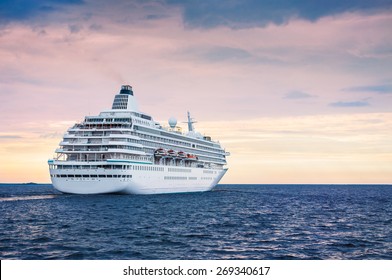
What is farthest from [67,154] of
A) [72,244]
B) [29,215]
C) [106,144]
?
[72,244]

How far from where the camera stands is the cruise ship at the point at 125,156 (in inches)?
2643

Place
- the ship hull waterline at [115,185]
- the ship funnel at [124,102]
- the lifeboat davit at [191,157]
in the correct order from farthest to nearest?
the lifeboat davit at [191,157]
the ship funnel at [124,102]
the ship hull waterline at [115,185]

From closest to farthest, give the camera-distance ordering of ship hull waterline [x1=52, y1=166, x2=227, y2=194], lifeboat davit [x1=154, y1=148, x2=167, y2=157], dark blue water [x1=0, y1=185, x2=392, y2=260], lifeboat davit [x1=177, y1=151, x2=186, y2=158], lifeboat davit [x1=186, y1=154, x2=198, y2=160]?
dark blue water [x1=0, y1=185, x2=392, y2=260] < ship hull waterline [x1=52, y1=166, x2=227, y2=194] < lifeboat davit [x1=154, y1=148, x2=167, y2=157] < lifeboat davit [x1=177, y1=151, x2=186, y2=158] < lifeboat davit [x1=186, y1=154, x2=198, y2=160]

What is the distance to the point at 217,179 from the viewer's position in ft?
373

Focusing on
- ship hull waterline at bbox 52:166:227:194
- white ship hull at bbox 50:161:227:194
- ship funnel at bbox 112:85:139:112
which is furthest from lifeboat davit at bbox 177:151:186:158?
ship funnel at bbox 112:85:139:112

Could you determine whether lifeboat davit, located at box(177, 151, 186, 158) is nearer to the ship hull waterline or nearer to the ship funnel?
the ship hull waterline

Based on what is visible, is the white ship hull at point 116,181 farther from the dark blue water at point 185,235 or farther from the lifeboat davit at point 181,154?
the dark blue water at point 185,235

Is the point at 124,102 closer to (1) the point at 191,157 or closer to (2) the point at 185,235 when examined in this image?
(1) the point at 191,157

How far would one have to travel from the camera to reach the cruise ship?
2643 inches

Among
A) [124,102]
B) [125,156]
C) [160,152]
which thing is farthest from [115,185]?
[124,102]

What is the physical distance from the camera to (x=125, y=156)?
7256 cm

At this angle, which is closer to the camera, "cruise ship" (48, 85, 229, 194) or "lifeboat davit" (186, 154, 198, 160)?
"cruise ship" (48, 85, 229, 194)

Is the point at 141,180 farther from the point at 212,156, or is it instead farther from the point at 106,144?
the point at 212,156

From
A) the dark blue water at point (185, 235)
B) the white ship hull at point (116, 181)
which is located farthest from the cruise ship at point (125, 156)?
the dark blue water at point (185, 235)
